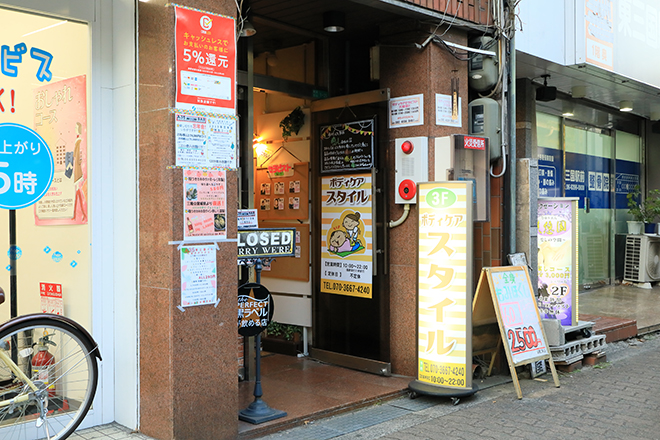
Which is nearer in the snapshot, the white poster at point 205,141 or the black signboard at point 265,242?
the white poster at point 205,141

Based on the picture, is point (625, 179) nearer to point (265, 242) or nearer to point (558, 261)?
point (558, 261)

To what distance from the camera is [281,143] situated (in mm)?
7008

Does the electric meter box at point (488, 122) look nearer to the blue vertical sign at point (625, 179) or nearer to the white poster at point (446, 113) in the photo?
the white poster at point (446, 113)

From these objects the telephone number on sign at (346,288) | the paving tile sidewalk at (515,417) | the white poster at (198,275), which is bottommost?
the paving tile sidewalk at (515,417)

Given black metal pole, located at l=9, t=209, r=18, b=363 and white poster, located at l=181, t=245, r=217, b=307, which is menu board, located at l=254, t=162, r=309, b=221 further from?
black metal pole, located at l=9, t=209, r=18, b=363

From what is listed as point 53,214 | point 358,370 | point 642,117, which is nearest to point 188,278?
point 53,214

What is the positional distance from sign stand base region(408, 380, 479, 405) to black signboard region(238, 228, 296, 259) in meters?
1.63

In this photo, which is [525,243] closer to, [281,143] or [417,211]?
[417,211]

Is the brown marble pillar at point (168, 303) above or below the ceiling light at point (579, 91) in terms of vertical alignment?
below

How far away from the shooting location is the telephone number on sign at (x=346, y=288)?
616 centimetres

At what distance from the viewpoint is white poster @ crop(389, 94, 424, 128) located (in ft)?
19.3

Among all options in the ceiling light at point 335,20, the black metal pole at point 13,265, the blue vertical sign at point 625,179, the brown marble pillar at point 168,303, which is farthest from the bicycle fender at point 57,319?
the blue vertical sign at point 625,179

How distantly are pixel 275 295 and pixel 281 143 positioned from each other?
5.53ft

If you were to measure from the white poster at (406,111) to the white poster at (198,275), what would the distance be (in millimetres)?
2534
